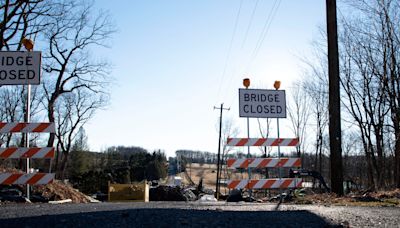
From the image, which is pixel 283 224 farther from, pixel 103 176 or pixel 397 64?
pixel 103 176

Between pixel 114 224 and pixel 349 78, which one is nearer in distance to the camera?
pixel 114 224

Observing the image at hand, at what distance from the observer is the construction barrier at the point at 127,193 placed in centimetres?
1560

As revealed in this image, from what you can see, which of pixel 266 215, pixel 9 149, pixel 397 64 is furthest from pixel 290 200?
pixel 397 64

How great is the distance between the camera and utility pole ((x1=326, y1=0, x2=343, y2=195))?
489 inches

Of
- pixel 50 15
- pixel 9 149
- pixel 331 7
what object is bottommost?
pixel 9 149

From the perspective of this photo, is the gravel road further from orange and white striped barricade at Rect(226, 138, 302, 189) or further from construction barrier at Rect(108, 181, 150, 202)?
construction barrier at Rect(108, 181, 150, 202)

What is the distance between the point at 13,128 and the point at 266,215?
19.3 feet

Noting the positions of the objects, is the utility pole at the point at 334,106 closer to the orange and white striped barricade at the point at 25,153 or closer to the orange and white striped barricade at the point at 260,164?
the orange and white striped barricade at the point at 260,164

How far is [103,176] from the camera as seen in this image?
5631 centimetres

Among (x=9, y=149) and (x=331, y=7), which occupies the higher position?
(x=331, y=7)

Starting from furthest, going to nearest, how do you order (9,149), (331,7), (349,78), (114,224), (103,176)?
(103,176)
(349,78)
(331,7)
(9,149)
(114,224)

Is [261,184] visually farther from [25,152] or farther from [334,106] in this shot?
[25,152]

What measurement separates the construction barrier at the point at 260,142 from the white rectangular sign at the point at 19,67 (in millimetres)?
4841

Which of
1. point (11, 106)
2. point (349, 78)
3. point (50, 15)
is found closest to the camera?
point (349, 78)
